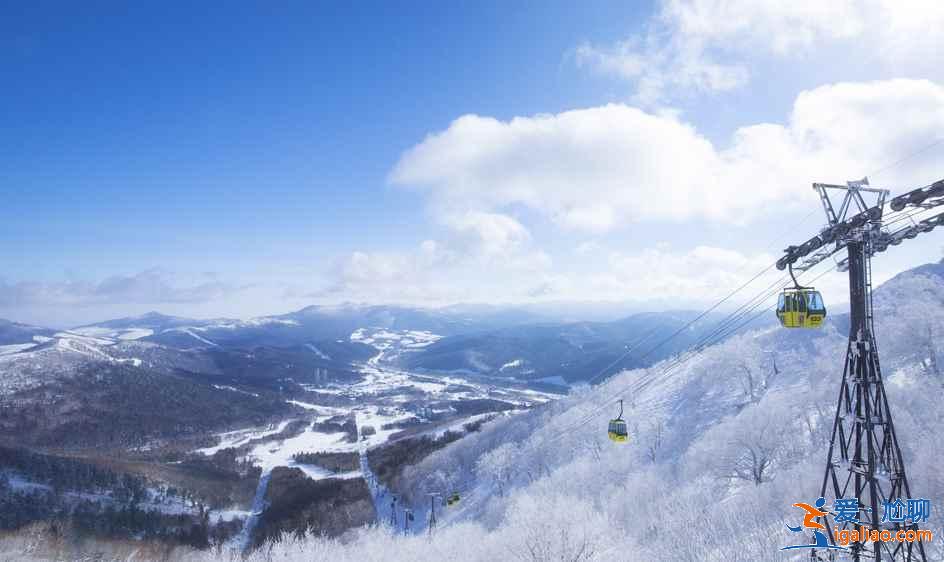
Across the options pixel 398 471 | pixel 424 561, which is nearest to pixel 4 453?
pixel 398 471

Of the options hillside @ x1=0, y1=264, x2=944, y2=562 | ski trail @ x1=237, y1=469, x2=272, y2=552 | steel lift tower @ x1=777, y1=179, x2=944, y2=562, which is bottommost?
ski trail @ x1=237, y1=469, x2=272, y2=552

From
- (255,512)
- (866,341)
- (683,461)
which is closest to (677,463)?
(683,461)

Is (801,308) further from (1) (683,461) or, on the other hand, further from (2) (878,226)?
(1) (683,461)

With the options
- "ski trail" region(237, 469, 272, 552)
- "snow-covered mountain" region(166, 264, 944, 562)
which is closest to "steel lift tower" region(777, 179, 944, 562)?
"snow-covered mountain" region(166, 264, 944, 562)

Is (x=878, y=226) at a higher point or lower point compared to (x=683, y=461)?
higher

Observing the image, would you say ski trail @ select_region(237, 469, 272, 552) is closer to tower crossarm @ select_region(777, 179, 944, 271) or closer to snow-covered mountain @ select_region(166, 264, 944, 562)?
snow-covered mountain @ select_region(166, 264, 944, 562)

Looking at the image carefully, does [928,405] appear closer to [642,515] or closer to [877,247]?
[642,515]

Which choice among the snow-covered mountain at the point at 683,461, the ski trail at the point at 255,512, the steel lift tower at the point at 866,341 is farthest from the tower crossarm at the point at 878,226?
the ski trail at the point at 255,512

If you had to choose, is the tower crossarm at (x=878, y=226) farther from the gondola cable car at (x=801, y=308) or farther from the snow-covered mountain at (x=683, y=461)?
the snow-covered mountain at (x=683, y=461)
